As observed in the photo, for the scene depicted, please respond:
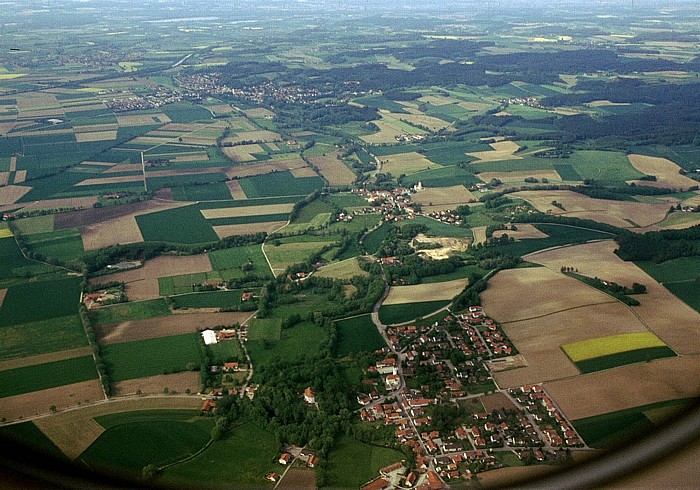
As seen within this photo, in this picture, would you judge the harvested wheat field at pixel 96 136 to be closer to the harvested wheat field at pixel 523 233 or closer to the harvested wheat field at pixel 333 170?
the harvested wheat field at pixel 333 170

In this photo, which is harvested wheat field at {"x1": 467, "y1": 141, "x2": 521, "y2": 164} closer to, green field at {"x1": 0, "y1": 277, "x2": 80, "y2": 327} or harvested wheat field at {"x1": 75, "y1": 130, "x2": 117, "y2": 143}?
harvested wheat field at {"x1": 75, "y1": 130, "x2": 117, "y2": 143}

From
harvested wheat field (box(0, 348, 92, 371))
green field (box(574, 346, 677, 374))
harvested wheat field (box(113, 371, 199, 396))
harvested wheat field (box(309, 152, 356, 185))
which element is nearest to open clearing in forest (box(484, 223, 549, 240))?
harvested wheat field (box(309, 152, 356, 185))

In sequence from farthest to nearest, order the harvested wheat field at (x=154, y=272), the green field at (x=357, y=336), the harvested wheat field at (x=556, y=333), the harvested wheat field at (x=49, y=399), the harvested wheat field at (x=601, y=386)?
1. the harvested wheat field at (x=154, y=272)
2. the green field at (x=357, y=336)
3. the harvested wheat field at (x=556, y=333)
4. the harvested wheat field at (x=49, y=399)
5. the harvested wheat field at (x=601, y=386)

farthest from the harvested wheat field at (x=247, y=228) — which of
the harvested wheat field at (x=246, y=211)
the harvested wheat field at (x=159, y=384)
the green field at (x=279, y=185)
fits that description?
the harvested wheat field at (x=159, y=384)

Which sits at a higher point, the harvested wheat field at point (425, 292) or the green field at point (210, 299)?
the harvested wheat field at point (425, 292)

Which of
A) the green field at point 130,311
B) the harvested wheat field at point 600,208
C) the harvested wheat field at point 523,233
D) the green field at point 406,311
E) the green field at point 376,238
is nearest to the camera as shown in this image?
the green field at point 406,311
